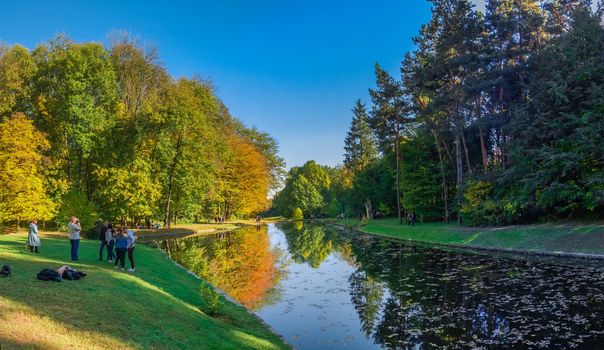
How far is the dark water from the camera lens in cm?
1118

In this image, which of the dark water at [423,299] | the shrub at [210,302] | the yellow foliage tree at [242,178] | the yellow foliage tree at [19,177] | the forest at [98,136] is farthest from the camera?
the yellow foliage tree at [242,178]

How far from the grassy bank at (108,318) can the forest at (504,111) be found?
23649 mm

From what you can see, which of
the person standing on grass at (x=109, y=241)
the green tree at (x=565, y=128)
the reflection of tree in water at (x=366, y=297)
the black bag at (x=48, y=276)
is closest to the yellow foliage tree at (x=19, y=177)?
the person standing on grass at (x=109, y=241)

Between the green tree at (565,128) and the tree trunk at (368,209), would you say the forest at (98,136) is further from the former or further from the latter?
the green tree at (565,128)

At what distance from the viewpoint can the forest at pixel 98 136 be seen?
111 feet

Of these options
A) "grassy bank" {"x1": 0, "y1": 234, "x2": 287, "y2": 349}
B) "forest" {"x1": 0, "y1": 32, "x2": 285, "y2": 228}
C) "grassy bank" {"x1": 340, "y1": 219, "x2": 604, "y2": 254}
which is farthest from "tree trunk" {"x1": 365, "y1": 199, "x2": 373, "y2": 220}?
"grassy bank" {"x1": 0, "y1": 234, "x2": 287, "y2": 349}

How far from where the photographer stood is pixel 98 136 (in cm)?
4369

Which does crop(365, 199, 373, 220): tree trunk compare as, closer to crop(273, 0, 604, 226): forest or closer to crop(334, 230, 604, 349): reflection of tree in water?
crop(273, 0, 604, 226): forest

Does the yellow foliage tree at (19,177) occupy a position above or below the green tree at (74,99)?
below

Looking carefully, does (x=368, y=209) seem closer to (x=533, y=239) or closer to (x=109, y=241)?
(x=533, y=239)

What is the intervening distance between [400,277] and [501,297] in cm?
615

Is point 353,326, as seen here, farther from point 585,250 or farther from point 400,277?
point 585,250

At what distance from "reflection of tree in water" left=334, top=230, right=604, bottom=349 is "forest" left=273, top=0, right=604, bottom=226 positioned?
33.2ft

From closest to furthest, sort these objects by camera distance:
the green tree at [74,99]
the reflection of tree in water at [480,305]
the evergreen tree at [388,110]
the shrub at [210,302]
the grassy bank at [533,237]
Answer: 1. the reflection of tree in water at [480,305]
2. the shrub at [210,302]
3. the grassy bank at [533,237]
4. the green tree at [74,99]
5. the evergreen tree at [388,110]
